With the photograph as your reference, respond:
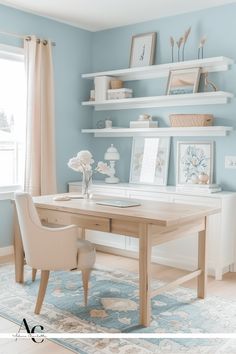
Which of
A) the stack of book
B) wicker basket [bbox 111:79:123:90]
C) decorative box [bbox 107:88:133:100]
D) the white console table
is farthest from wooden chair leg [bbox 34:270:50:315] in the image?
wicker basket [bbox 111:79:123:90]

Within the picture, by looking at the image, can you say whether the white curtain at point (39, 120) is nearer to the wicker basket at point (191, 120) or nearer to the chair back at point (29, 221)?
the wicker basket at point (191, 120)

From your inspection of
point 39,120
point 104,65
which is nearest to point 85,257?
point 39,120

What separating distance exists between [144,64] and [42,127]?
4.49ft

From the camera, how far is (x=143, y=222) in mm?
2928

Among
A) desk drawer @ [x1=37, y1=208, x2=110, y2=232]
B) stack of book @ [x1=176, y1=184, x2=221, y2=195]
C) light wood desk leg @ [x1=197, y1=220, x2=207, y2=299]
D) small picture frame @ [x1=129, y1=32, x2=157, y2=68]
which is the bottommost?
light wood desk leg @ [x1=197, y1=220, x2=207, y2=299]

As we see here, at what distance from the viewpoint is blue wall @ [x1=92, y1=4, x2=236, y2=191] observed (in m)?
4.37

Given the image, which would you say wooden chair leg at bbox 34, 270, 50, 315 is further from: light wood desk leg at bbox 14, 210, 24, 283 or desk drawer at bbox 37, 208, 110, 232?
light wood desk leg at bbox 14, 210, 24, 283

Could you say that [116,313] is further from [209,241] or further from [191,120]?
[191,120]

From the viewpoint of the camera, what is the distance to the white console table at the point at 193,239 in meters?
4.09

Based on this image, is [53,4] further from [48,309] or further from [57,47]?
[48,309]

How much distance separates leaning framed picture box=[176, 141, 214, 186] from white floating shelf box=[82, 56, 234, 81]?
78 cm

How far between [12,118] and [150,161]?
163 centimetres

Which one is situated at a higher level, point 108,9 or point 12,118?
point 108,9

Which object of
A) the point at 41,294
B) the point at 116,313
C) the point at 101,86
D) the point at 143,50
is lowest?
the point at 116,313
